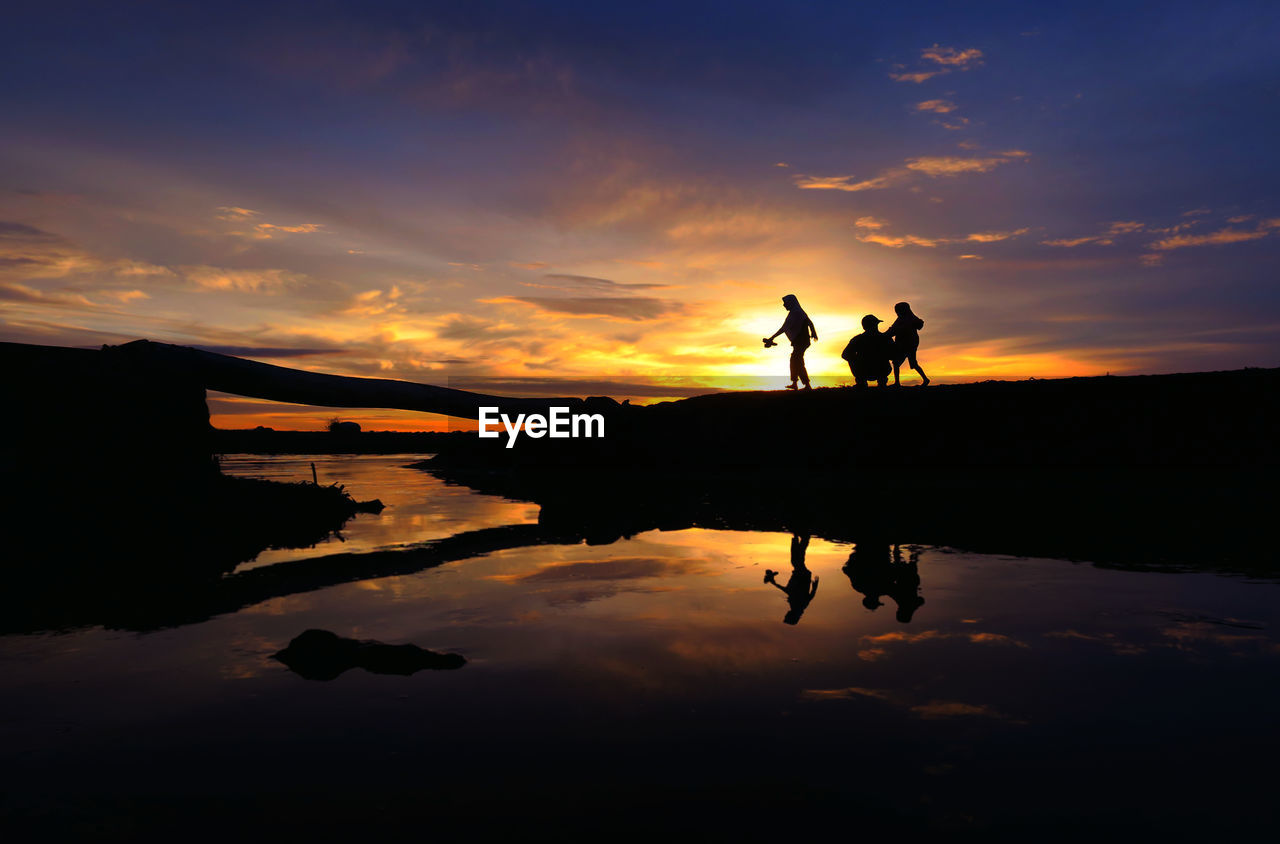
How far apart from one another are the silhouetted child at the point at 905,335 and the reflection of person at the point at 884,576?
7623 mm

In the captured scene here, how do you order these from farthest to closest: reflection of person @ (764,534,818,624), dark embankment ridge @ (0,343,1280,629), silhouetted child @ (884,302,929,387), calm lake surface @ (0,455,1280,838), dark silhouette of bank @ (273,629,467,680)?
silhouetted child @ (884,302,929,387)
dark embankment ridge @ (0,343,1280,629)
reflection of person @ (764,534,818,624)
dark silhouette of bank @ (273,629,467,680)
calm lake surface @ (0,455,1280,838)

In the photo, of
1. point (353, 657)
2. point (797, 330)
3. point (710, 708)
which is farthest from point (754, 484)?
point (710, 708)

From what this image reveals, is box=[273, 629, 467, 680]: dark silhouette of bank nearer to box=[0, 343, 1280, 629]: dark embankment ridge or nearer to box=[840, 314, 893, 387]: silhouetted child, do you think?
box=[0, 343, 1280, 629]: dark embankment ridge

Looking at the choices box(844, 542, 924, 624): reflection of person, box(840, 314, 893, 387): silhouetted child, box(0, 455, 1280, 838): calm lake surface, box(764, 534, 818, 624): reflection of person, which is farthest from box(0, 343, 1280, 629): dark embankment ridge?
box(0, 455, 1280, 838): calm lake surface

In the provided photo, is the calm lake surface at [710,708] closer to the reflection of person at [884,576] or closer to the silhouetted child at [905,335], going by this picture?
the reflection of person at [884,576]

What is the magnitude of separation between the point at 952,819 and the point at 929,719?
759 mm

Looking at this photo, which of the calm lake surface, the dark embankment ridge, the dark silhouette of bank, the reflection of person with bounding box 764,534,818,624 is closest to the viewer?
the calm lake surface

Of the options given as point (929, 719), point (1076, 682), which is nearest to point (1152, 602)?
point (1076, 682)

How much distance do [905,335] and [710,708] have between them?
11.8m

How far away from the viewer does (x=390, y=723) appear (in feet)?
10.4

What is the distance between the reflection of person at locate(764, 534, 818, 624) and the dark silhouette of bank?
2068 millimetres

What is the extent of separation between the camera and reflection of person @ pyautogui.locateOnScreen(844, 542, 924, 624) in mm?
4980

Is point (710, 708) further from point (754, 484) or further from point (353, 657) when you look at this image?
point (754, 484)

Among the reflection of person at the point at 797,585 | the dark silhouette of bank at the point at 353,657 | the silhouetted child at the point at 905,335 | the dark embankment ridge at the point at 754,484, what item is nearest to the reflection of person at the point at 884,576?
the reflection of person at the point at 797,585
